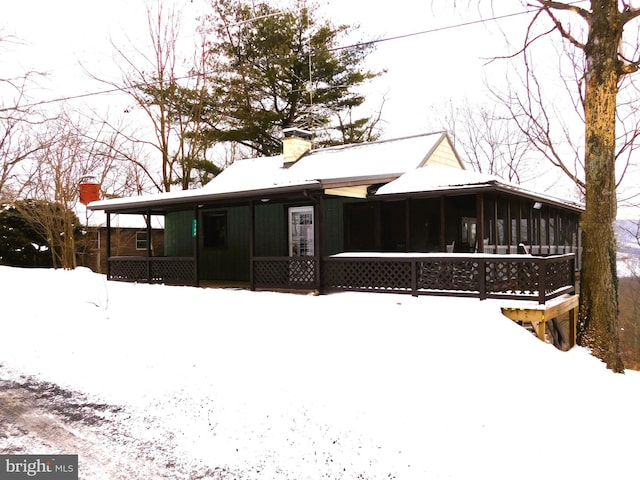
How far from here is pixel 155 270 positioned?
15719 millimetres

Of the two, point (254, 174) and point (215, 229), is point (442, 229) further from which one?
point (215, 229)

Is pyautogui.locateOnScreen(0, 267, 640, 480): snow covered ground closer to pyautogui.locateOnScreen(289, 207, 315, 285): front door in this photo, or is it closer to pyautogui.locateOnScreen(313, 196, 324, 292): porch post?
pyautogui.locateOnScreen(313, 196, 324, 292): porch post

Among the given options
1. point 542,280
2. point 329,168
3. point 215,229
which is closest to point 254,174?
point 215,229

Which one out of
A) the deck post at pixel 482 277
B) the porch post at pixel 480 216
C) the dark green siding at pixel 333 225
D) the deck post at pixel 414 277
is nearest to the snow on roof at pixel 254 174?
the dark green siding at pixel 333 225

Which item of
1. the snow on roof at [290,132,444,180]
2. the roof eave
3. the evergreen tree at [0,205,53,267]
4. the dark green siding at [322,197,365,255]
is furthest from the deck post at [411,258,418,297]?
the evergreen tree at [0,205,53,267]

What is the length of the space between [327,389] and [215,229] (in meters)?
12.0

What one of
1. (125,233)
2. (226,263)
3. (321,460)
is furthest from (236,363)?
(125,233)

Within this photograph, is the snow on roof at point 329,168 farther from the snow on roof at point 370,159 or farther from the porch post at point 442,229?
the porch post at point 442,229

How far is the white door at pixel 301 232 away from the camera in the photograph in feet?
48.1

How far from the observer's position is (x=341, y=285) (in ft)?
39.6

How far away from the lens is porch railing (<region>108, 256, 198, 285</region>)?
14984mm

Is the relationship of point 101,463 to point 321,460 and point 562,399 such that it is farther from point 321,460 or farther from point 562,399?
point 562,399

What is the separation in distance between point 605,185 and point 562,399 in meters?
5.99

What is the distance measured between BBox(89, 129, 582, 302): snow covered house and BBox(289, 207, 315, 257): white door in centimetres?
→ 3
